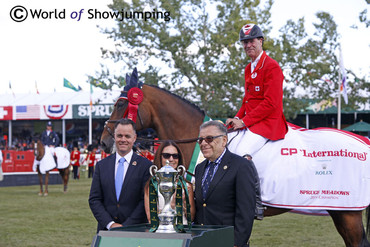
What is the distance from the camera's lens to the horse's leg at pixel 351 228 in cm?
583

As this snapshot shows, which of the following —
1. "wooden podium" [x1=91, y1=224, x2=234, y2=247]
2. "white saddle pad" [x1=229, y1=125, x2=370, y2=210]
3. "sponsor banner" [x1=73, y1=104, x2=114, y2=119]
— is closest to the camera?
"wooden podium" [x1=91, y1=224, x2=234, y2=247]

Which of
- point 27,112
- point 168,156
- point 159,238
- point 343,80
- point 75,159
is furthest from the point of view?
point 27,112

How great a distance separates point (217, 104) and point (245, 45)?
15913 mm

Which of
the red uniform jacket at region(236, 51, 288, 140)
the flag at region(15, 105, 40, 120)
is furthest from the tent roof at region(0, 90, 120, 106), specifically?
the red uniform jacket at region(236, 51, 288, 140)

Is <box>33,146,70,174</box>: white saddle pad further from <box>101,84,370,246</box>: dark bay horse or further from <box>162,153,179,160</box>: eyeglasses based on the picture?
<box>162,153,179,160</box>: eyeglasses

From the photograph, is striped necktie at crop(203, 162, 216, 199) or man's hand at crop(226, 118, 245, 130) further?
man's hand at crop(226, 118, 245, 130)

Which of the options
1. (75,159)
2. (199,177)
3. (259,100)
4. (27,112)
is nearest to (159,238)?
(199,177)

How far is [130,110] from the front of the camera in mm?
6359

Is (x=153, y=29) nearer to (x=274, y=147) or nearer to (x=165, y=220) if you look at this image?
(x=274, y=147)

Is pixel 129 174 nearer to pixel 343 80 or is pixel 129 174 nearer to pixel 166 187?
pixel 166 187

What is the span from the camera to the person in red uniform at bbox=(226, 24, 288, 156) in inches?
222

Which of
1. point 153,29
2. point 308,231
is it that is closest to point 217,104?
point 153,29

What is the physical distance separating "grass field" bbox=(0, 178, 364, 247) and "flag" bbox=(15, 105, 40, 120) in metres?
28.0

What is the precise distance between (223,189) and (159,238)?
101cm
